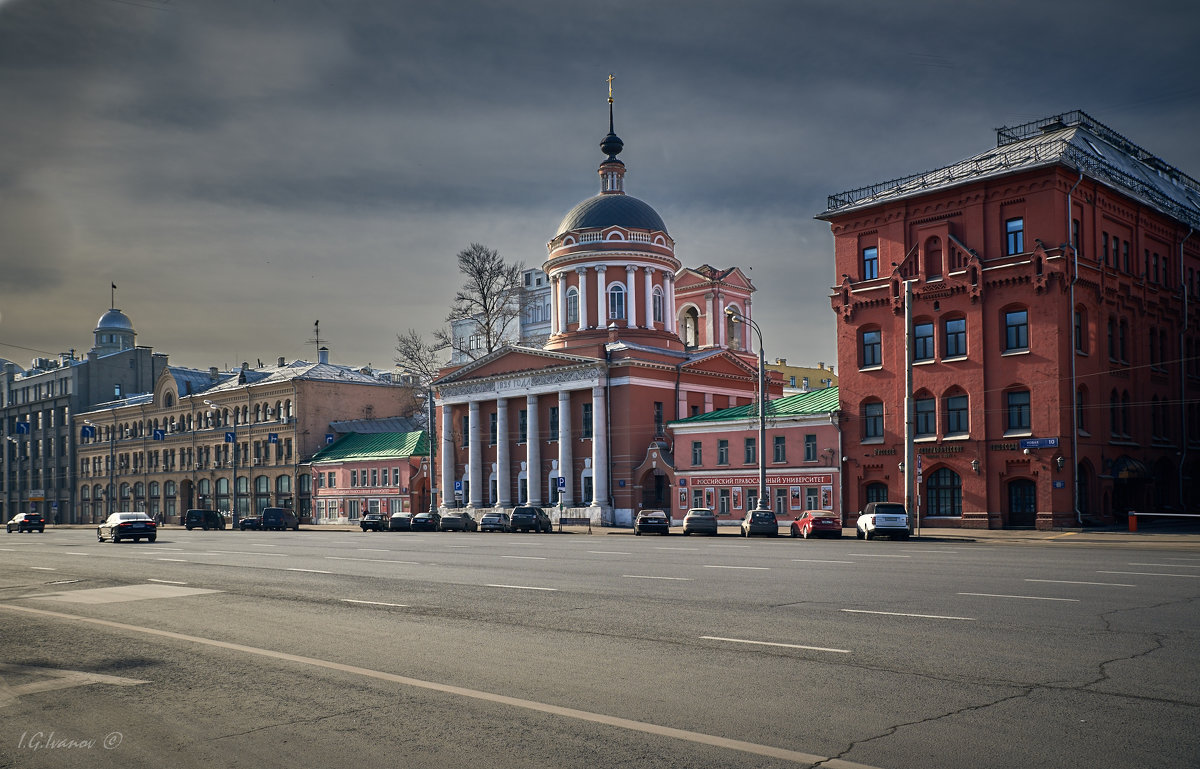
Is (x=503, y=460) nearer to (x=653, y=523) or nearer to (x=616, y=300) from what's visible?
(x=616, y=300)

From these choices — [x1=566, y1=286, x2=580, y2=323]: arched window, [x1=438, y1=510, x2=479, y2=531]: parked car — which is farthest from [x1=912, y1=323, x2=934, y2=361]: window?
[x1=566, y1=286, x2=580, y2=323]: arched window

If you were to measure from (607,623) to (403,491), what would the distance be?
65629mm

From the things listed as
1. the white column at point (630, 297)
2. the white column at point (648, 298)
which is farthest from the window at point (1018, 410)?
the white column at point (648, 298)

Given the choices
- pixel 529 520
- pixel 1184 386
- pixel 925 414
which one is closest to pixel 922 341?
pixel 925 414

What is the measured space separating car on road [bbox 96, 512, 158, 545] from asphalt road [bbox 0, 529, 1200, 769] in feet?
82.3

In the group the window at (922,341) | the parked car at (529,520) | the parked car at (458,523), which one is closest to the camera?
the window at (922,341)

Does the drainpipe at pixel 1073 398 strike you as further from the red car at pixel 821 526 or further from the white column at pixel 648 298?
the white column at pixel 648 298

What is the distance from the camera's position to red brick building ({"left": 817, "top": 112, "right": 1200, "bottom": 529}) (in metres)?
43.2

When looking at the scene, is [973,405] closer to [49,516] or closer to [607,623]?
[607,623]

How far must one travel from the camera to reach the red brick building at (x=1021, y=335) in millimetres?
43156

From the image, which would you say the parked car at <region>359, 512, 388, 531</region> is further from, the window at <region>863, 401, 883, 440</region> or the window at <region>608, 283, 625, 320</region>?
the window at <region>863, 401, 883, 440</region>

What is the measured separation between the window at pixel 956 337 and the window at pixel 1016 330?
1796mm

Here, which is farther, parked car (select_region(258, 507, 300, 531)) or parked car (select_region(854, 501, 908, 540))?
parked car (select_region(258, 507, 300, 531))

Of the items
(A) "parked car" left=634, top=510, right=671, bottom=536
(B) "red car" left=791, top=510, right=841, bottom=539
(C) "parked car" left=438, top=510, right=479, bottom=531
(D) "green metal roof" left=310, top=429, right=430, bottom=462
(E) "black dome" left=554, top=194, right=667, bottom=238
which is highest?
(E) "black dome" left=554, top=194, right=667, bottom=238
